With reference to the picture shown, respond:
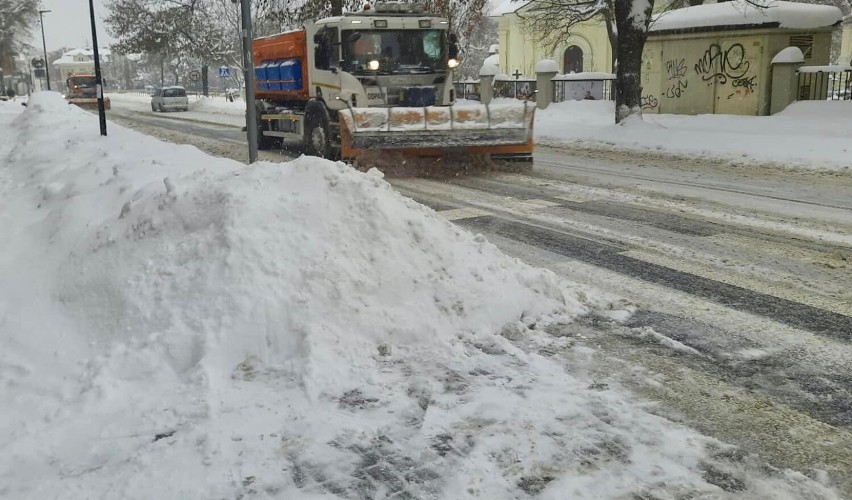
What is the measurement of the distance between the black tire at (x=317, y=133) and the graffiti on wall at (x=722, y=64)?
45.8 feet

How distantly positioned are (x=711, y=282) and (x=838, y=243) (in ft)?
6.84

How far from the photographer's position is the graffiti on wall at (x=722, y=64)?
71.9 ft

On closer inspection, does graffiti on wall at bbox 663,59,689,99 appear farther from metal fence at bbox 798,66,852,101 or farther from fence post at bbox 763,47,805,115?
metal fence at bbox 798,66,852,101

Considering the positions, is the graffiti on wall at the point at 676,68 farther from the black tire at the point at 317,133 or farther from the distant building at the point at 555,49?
the distant building at the point at 555,49

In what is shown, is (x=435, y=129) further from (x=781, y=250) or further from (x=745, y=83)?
(x=745, y=83)

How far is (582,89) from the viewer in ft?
96.2

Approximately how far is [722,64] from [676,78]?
5.90ft

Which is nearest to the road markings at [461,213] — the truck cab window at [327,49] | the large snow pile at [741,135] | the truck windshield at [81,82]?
the truck cab window at [327,49]

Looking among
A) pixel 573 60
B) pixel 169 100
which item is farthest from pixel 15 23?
pixel 573 60

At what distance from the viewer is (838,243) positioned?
700 cm

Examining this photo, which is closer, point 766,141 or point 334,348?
point 334,348

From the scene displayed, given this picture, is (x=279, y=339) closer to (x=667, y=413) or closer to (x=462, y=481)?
(x=462, y=481)

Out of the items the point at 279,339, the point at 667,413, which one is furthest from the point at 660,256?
the point at 279,339

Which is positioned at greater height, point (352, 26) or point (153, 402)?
point (352, 26)
